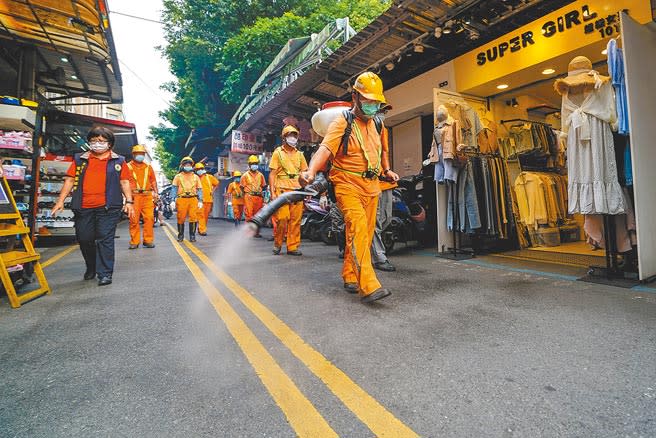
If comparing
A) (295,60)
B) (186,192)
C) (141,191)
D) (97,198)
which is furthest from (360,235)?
(295,60)

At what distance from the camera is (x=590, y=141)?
402 cm

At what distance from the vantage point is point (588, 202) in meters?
4.00

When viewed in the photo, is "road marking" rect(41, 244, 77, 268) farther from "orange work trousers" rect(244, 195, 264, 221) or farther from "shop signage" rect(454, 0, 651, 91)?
"shop signage" rect(454, 0, 651, 91)

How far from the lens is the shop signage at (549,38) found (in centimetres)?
435

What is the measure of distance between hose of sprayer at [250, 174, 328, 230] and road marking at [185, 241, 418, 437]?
845mm

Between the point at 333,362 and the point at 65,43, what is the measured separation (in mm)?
9162

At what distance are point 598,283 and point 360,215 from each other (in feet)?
9.39

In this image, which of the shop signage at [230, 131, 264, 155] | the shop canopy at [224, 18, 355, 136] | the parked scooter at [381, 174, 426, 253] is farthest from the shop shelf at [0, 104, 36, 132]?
the shop signage at [230, 131, 264, 155]

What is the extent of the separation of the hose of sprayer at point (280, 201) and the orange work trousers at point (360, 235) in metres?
0.33

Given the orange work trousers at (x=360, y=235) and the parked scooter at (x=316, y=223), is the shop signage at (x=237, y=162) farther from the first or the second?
the orange work trousers at (x=360, y=235)

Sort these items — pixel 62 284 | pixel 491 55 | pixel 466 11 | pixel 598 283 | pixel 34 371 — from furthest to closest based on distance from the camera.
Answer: pixel 491 55 < pixel 466 11 < pixel 62 284 < pixel 598 283 < pixel 34 371

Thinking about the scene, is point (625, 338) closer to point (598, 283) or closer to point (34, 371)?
point (598, 283)

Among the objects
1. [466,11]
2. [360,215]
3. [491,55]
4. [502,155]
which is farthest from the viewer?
[502,155]

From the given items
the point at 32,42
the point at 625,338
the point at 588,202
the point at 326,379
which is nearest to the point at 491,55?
the point at 588,202
